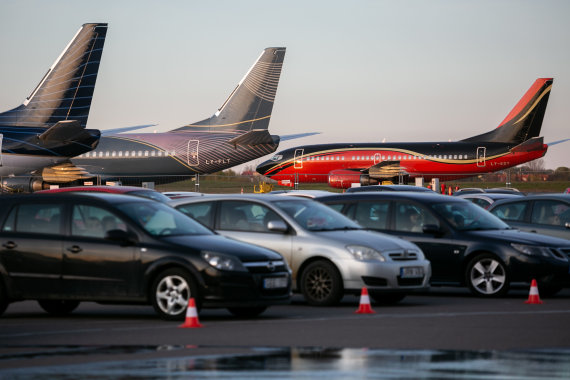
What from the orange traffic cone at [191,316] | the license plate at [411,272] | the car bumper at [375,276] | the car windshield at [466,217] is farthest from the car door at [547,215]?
the orange traffic cone at [191,316]

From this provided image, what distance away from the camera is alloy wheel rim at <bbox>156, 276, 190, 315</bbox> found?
40.3 ft

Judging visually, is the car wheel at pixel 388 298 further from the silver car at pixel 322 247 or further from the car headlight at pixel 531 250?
the car headlight at pixel 531 250

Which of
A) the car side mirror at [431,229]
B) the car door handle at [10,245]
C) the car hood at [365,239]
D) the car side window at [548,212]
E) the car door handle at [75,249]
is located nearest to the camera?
the car door handle at [75,249]

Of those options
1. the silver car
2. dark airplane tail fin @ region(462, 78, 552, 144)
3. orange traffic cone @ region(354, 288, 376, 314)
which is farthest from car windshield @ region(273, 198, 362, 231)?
dark airplane tail fin @ region(462, 78, 552, 144)

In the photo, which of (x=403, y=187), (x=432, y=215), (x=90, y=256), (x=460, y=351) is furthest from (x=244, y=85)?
(x=460, y=351)

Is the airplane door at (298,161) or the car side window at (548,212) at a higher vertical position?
the airplane door at (298,161)

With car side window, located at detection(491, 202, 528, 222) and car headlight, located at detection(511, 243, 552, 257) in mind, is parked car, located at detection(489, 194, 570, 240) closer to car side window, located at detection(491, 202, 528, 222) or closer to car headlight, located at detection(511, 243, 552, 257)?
car side window, located at detection(491, 202, 528, 222)

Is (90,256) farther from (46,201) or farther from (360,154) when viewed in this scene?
(360,154)

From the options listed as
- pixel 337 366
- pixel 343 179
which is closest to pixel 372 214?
pixel 337 366

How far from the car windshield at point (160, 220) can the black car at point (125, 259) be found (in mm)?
14

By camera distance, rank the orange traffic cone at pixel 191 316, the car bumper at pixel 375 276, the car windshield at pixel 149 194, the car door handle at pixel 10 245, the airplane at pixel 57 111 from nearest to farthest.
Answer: the orange traffic cone at pixel 191 316 < the car door handle at pixel 10 245 < the car bumper at pixel 375 276 < the car windshield at pixel 149 194 < the airplane at pixel 57 111

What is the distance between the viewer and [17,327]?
12094mm

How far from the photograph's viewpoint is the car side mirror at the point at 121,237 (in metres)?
12.4

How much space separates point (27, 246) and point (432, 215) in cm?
649
